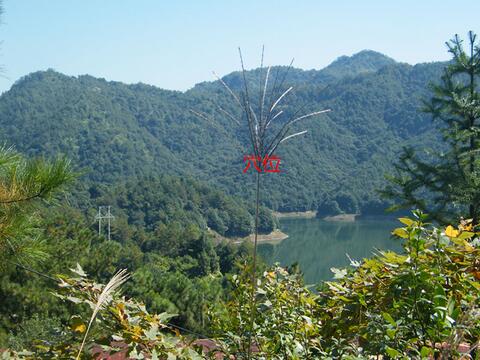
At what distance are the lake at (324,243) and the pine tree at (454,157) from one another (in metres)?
23.0

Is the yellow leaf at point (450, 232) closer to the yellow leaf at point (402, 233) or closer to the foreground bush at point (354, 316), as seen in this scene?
the foreground bush at point (354, 316)

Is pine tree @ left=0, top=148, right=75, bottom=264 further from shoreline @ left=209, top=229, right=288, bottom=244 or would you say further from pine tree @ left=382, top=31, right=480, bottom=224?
shoreline @ left=209, top=229, right=288, bottom=244

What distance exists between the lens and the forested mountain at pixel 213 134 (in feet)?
221

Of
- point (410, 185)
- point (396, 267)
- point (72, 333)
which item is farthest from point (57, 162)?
point (410, 185)

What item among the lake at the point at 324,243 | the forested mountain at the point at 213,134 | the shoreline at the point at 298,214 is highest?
the forested mountain at the point at 213,134

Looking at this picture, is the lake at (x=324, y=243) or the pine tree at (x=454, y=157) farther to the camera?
the lake at (x=324, y=243)

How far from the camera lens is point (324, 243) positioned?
45188 mm

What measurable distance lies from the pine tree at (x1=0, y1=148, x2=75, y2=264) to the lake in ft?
94.4

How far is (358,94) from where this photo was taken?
92312 millimetres

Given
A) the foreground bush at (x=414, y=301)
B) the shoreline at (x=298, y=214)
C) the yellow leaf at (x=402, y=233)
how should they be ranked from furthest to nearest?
the shoreline at (x=298, y=214)
the yellow leaf at (x=402, y=233)
the foreground bush at (x=414, y=301)

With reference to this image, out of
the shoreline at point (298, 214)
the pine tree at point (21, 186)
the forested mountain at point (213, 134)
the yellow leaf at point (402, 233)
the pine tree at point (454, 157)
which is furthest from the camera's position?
the forested mountain at point (213, 134)

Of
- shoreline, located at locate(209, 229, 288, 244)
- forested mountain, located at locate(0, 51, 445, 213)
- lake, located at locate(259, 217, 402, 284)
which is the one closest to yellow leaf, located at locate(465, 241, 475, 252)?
lake, located at locate(259, 217, 402, 284)
